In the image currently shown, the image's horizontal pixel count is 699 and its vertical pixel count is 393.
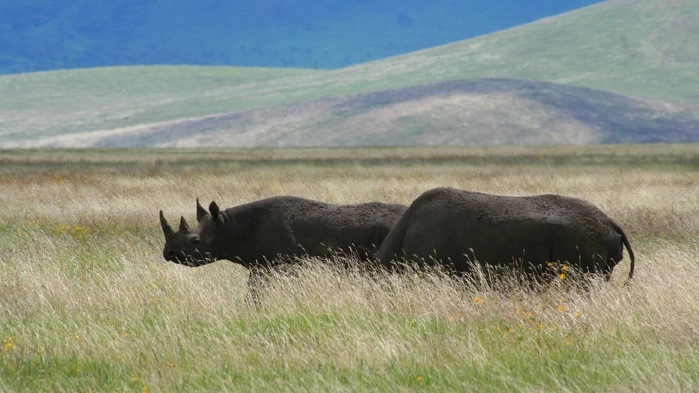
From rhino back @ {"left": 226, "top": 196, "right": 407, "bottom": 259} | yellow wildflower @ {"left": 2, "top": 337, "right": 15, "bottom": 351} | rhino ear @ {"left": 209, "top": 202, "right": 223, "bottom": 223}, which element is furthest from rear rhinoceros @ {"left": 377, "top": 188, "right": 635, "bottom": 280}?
yellow wildflower @ {"left": 2, "top": 337, "right": 15, "bottom": 351}

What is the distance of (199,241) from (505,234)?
3719 mm

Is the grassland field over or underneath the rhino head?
underneath

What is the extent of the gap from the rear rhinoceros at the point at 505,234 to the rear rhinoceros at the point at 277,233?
1.26 m

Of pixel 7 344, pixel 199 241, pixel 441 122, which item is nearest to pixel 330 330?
pixel 7 344

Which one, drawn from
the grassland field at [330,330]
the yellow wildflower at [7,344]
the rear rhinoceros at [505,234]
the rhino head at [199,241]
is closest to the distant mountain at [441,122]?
the rhino head at [199,241]

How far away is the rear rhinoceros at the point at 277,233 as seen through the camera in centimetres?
1289

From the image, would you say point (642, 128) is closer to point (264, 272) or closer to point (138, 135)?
point (138, 135)

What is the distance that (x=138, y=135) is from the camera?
183 metres

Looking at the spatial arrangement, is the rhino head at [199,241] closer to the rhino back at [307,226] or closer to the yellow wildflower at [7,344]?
the rhino back at [307,226]

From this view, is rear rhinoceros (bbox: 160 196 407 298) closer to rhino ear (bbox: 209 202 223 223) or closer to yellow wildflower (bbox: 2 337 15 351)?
rhino ear (bbox: 209 202 223 223)

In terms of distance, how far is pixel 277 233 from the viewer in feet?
43.3

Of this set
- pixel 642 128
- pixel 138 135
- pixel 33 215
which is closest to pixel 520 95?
pixel 642 128

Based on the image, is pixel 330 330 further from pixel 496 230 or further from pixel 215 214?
pixel 215 214

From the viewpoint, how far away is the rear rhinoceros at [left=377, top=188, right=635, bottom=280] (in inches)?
424
